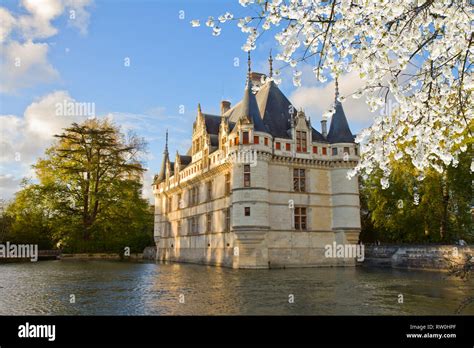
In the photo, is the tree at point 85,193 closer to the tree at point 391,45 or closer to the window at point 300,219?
the window at point 300,219

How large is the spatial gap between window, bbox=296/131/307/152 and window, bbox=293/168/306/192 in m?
1.34

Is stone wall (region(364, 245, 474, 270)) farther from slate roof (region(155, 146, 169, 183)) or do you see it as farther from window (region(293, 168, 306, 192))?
slate roof (region(155, 146, 169, 183))

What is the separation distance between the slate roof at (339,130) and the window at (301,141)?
205 cm

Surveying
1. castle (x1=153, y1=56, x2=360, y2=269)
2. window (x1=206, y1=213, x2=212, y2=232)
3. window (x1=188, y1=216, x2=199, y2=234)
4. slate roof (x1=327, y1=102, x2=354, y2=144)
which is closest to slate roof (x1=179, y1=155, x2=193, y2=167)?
castle (x1=153, y1=56, x2=360, y2=269)

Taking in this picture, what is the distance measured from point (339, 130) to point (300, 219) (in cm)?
654

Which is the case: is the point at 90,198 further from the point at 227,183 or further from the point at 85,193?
the point at 227,183

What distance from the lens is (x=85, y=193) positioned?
3541cm

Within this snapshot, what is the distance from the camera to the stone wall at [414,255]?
2305cm

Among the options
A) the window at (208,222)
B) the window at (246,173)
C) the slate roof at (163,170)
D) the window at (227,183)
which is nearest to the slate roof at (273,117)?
the window at (246,173)

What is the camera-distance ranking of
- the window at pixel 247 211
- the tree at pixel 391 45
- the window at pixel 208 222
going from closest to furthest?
the tree at pixel 391 45
the window at pixel 247 211
the window at pixel 208 222

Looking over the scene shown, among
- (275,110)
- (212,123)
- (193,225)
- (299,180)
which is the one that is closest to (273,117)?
(275,110)
